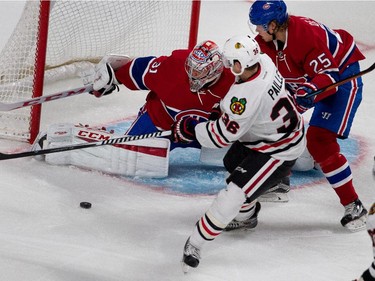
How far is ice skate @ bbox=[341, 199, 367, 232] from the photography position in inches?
160

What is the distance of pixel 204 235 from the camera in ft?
11.9

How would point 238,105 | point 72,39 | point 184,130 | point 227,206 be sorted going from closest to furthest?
1. point 238,105
2. point 227,206
3. point 184,130
4. point 72,39

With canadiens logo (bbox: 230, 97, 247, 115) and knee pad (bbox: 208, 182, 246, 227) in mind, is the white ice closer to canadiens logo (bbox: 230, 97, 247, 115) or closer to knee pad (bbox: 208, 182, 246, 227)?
→ knee pad (bbox: 208, 182, 246, 227)

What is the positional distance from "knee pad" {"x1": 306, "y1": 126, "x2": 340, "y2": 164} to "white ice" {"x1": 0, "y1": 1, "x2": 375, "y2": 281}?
11.3 inches

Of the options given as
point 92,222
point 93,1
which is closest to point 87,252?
point 92,222

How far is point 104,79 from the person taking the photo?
14.5 ft

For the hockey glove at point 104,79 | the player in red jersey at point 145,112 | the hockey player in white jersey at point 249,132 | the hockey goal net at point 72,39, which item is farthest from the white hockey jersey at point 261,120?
the hockey goal net at point 72,39

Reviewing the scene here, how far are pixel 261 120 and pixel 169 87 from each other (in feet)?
2.62

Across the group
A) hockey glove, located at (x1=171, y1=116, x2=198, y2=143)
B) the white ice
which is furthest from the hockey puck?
hockey glove, located at (x1=171, y1=116, x2=198, y2=143)

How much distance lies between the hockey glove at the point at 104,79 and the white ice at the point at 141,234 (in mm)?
398

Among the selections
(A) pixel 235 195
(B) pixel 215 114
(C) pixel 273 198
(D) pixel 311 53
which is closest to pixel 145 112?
(B) pixel 215 114

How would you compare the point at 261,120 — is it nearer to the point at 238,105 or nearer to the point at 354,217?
the point at 238,105

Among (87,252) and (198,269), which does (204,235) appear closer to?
(198,269)

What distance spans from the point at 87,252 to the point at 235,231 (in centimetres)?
66
